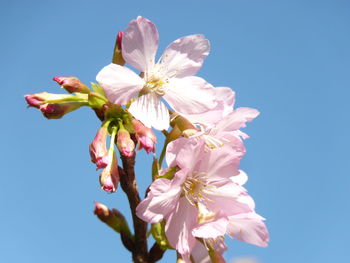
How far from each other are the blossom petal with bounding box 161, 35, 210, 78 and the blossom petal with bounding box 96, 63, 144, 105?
263 mm

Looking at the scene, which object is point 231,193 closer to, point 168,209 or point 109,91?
point 168,209

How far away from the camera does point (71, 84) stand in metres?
1.87

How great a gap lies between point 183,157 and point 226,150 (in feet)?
0.61

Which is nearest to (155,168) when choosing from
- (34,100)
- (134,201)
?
(134,201)

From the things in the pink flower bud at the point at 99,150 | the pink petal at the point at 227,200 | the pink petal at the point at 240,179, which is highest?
the pink petal at the point at 240,179

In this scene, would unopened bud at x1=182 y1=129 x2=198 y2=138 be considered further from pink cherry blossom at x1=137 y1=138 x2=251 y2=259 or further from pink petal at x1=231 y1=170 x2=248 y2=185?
pink petal at x1=231 y1=170 x2=248 y2=185

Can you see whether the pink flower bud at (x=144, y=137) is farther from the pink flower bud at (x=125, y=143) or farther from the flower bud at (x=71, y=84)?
the flower bud at (x=71, y=84)

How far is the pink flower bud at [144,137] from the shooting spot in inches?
68.2

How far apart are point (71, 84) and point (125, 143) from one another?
0.37 metres

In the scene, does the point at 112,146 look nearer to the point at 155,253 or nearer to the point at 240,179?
the point at 155,253

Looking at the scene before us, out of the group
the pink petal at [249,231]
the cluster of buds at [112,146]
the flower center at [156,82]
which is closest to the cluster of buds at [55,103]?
the cluster of buds at [112,146]

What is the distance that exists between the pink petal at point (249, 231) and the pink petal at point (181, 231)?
9.2 inches

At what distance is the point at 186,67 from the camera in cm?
204

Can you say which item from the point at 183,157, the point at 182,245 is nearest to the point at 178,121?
the point at 183,157
